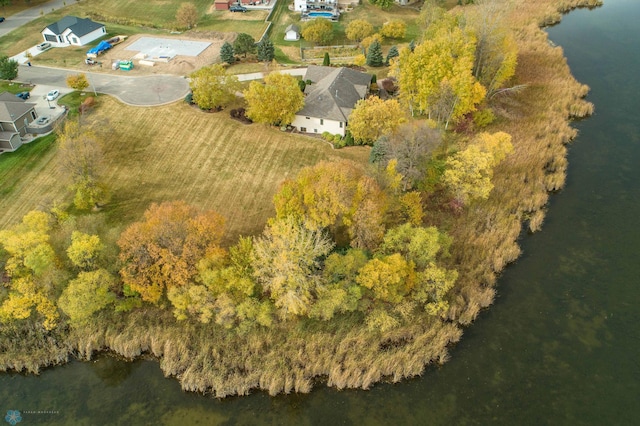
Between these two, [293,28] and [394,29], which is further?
[293,28]

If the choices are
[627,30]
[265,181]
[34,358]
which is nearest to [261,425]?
[34,358]

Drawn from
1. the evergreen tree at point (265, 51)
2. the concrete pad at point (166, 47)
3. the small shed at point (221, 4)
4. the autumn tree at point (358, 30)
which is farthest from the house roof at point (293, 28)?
the small shed at point (221, 4)

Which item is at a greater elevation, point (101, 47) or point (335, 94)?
point (335, 94)

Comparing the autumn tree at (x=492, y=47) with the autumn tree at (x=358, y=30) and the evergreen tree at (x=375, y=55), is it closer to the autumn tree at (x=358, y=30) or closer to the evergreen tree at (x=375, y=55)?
the evergreen tree at (x=375, y=55)

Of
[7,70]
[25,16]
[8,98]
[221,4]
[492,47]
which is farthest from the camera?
[221,4]

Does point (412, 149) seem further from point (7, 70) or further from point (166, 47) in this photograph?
point (7, 70)

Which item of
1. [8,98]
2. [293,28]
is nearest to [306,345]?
[8,98]

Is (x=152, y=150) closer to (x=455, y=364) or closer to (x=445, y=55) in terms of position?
(x=445, y=55)

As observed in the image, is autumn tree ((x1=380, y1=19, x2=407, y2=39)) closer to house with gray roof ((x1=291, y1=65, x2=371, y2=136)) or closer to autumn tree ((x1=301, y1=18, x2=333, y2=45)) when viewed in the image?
autumn tree ((x1=301, y1=18, x2=333, y2=45))
